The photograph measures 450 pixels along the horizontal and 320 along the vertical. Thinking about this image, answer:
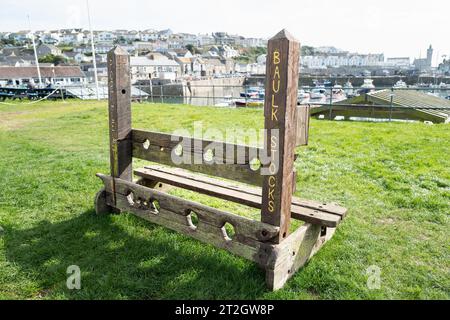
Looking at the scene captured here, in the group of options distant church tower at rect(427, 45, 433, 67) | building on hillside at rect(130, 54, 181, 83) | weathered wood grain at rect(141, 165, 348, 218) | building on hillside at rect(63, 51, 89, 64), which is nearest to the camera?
weathered wood grain at rect(141, 165, 348, 218)

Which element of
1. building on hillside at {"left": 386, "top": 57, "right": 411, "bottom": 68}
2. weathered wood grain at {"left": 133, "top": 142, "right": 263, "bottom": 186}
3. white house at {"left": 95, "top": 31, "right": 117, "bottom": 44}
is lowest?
weathered wood grain at {"left": 133, "top": 142, "right": 263, "bottom": 186}

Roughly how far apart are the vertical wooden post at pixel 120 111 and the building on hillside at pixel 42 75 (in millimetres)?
62422

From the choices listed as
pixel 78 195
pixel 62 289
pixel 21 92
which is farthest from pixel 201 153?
pixel 21 92

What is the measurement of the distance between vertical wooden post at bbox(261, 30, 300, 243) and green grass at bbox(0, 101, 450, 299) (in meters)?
0.70

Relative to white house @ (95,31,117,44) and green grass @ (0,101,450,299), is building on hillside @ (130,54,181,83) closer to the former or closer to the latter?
green grass @ (0,101,450,299)

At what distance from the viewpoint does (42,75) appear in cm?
6500

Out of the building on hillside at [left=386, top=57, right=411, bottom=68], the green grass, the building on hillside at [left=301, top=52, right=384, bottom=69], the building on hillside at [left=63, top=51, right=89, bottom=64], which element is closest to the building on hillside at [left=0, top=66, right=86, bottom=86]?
the building on hillside at [left=63, top=51, right=89, bottom=64]

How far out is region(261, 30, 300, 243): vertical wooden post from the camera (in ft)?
8.72

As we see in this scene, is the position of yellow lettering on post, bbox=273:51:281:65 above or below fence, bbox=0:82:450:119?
above

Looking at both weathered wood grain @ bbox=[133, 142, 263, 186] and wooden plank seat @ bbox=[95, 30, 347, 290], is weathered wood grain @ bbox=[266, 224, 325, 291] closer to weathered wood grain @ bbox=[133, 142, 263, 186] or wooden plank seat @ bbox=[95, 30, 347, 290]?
wooden plank seat @ bbox=[95, 30, 347, 290]

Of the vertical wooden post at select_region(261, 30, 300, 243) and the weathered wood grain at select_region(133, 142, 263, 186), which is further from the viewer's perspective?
the weathered wood grain at select_region(133, 142, 263, 186)

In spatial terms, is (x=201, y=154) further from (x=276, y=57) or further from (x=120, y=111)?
(x=276, y=57)

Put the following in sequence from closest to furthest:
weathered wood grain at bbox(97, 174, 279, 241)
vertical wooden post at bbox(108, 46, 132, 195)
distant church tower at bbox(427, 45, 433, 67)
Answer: weathered wood grain at bbox(97, 174, 279, 241)
vertical wooden post at bbox(108, 46, 132, 195)
distant church tower at bbox(427, 45, 433, 67)
